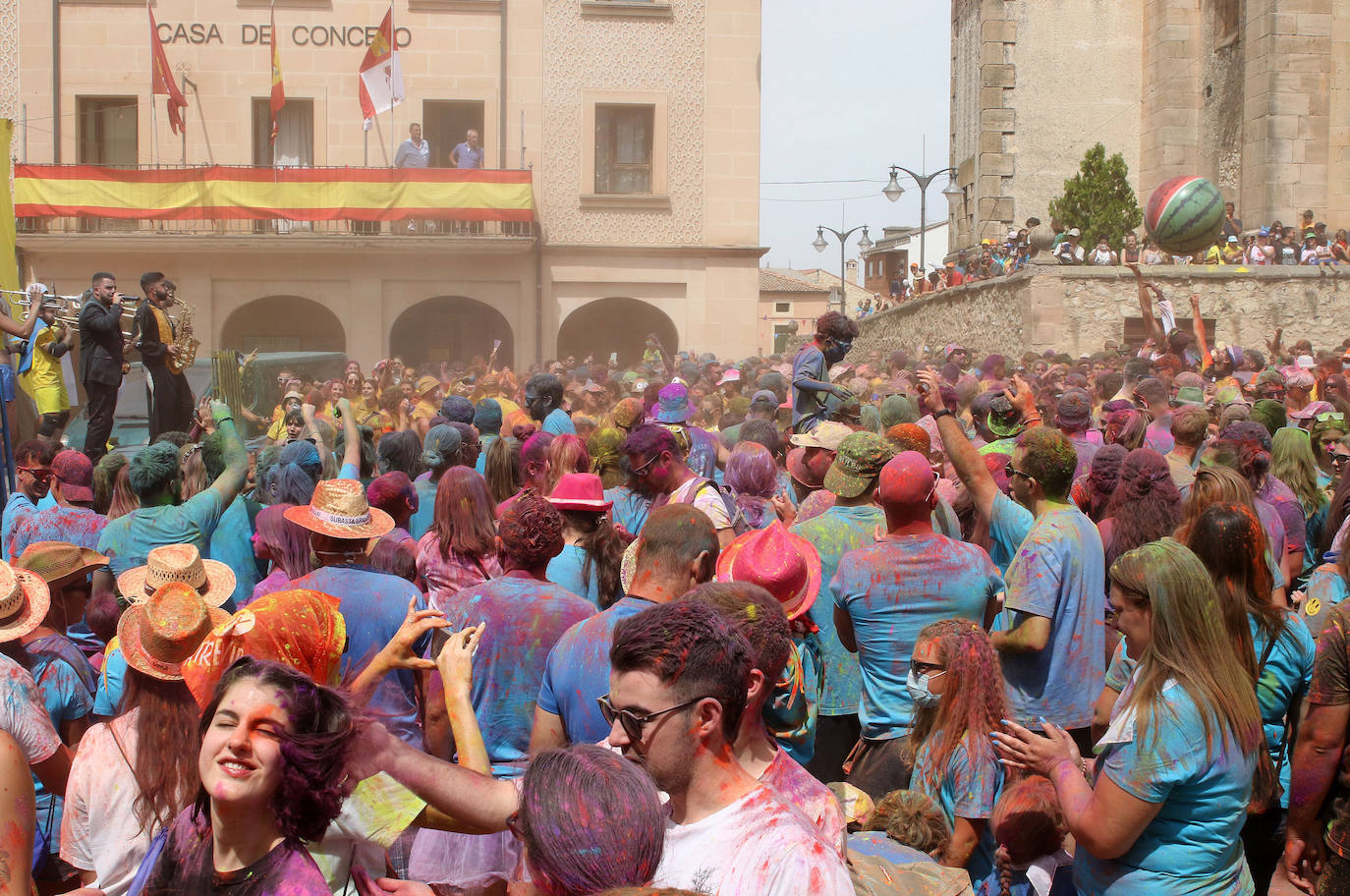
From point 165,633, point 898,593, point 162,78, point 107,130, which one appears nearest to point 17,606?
point 165,633

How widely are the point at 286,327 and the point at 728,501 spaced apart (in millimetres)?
24183

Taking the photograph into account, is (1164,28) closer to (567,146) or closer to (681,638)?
(567,146)

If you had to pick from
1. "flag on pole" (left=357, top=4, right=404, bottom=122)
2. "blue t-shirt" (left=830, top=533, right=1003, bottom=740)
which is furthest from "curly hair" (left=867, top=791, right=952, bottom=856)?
"flag on pole" (left=357, top=4, right=404, bottom=122)

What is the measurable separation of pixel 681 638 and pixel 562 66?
24.8 m

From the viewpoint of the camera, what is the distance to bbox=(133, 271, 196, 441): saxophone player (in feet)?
32.3

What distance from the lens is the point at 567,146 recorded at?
25922 mm

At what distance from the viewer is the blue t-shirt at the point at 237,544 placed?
601 centimetres

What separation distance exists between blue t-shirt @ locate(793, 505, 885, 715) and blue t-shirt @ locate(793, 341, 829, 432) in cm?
347

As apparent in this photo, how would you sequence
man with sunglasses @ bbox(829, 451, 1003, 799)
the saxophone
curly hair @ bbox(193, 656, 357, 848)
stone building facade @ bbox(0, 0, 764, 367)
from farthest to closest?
1. stone building facade @ bbox(0, 0, 764, 367)
2. the saxophone
3. man with sunglasses @ bbox(829, 451, 1003, 799)
4. curly hair @ bbox(193, 656, 357, 848)

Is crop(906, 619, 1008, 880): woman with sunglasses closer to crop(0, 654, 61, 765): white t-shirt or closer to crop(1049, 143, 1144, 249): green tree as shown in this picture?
crop(0, 654, 61, 765): white t-shirt

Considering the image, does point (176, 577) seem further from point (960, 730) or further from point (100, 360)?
point (100, 360)

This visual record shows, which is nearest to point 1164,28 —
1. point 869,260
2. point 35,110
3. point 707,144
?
point 707,144

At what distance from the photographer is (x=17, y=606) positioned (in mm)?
3562

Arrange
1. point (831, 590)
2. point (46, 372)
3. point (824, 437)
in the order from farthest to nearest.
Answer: point (46, 372)
point (824, 437)
point (831, 590)
